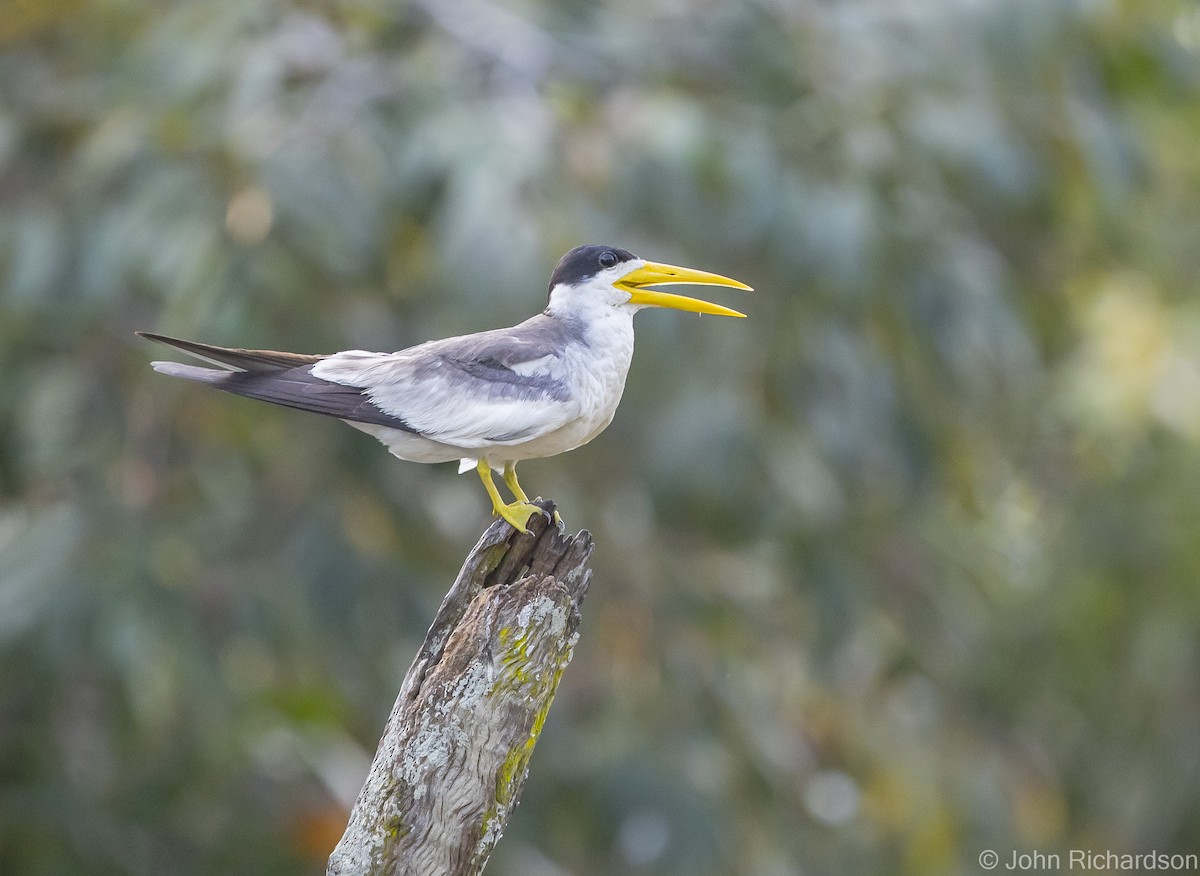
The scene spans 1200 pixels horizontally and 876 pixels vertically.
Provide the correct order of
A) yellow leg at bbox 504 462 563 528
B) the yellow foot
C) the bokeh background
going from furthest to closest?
the bokeh background
yellow leg at bbox 504 462 563 528
the yellow foot

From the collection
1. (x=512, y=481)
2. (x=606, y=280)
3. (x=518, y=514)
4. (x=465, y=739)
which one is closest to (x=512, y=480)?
(x=512, y=481)

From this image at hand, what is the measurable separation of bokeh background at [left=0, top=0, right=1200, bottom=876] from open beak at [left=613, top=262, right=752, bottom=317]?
216 cm

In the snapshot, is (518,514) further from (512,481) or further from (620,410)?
(620,410)

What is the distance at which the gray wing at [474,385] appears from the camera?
507cm

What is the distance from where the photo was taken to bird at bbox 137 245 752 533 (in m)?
4.97

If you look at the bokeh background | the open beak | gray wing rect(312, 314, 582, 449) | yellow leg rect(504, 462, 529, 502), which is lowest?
the bokeh background

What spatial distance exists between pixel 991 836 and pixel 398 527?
16.6 ft

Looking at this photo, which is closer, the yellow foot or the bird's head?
the yellow foot

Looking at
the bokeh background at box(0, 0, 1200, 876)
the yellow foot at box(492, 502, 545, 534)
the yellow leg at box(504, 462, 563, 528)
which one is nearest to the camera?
the yellow foot at box(492, 502, 545, 534)

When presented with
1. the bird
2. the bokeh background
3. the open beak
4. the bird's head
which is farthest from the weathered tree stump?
the bokeh background

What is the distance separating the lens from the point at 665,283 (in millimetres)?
5793

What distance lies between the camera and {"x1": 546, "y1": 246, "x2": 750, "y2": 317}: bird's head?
5746 millimetres

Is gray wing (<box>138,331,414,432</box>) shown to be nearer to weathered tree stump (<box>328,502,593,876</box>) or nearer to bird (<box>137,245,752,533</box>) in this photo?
bird (<box>137,245,752,533</box>)

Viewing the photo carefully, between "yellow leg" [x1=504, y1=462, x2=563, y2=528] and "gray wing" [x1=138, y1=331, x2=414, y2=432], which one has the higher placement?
"gray wing" [x1=138, y1=331, x2=414, y2=432]
